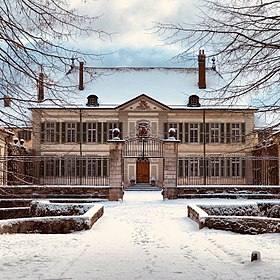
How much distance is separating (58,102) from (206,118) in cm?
2915

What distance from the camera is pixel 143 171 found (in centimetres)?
3544

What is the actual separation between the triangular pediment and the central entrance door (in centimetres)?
373

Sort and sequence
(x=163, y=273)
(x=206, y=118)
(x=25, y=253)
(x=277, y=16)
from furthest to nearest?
(x=206, y=118) < (x=25, y=253) < (x=163, y=273) < (x=277, y=16)

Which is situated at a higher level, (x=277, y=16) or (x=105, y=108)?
(x=105, y=108)

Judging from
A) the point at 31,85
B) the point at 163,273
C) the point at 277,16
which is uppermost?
the point at 277,16

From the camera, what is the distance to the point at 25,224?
1140cm

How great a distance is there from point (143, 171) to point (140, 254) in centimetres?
2714

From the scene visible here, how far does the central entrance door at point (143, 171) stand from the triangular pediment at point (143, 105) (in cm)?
373

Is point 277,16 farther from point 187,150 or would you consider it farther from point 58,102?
point 187,150

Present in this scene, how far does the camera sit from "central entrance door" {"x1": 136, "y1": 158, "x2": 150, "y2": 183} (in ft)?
116

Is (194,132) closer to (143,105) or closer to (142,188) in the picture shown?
(143,105)

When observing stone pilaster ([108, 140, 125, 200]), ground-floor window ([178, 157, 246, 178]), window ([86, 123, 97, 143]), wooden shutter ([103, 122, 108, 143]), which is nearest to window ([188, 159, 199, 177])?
ground-floor window ([178, 157, 246, 178])

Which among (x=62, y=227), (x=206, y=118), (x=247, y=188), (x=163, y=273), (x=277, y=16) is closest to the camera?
(x=277, y=16)

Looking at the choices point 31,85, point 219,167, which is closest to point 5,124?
point 31,85
